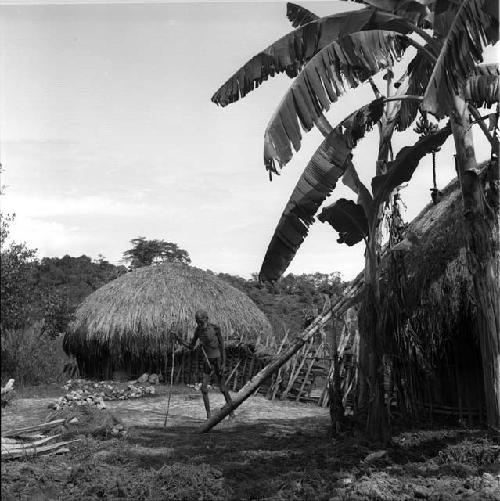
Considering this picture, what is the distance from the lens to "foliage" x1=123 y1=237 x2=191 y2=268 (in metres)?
23.0

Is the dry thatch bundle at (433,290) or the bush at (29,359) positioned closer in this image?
the dry thatch bundle at (433,290)

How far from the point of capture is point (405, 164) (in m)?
5.90

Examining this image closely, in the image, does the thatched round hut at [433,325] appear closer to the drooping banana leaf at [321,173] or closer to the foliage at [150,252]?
the drooping banana leaf at [321,173]

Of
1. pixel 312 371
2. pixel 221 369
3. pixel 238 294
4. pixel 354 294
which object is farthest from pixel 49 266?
pixel 354 294

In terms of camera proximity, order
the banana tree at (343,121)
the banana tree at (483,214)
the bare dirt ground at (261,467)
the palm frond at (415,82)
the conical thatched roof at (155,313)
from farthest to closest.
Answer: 1. the conical thatched roof at (155,313)
2. the palm frond at (415,82)
3. the banana tree at (343,121)
4. the banana tree at (483,214)
5. the bare dirt ground at (261,467)

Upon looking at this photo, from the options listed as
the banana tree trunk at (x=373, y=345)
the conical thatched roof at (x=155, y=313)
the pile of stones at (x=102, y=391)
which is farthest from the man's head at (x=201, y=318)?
the conical thatched roof at (x=155, y=313)

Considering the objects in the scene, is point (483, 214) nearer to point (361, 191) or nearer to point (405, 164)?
point (405, 164)

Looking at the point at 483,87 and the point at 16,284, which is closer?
the point at 16,284

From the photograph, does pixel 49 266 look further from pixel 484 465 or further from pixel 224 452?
pixel 484 465

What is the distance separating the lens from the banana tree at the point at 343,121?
562 centimetres

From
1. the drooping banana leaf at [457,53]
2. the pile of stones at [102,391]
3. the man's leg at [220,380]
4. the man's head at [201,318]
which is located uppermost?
the drooping banana leaf at [457,53]

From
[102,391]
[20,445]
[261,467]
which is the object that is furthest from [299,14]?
[102,391]

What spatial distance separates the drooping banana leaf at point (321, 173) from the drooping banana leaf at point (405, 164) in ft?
1.26

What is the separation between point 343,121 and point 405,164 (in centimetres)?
71
